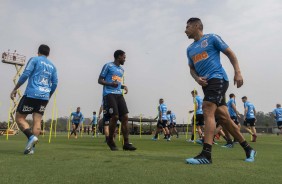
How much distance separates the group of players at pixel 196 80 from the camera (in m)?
4.26

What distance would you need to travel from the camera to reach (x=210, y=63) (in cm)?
447

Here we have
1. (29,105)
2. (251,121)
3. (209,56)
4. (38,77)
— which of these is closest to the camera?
(209,56)

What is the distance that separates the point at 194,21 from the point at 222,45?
62 cm

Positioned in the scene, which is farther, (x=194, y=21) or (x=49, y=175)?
(x=194, y=21)

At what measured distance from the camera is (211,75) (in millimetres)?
4398

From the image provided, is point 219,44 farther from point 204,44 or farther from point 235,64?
point 235,64

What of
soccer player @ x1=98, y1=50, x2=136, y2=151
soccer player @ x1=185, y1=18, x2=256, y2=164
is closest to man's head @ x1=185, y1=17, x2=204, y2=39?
soccer player @ x1=185, y1=18, x2=256, y2=164

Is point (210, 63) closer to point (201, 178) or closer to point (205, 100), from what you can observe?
point (205, 100)

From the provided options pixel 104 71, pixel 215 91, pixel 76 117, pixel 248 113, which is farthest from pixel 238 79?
pixel 76 117

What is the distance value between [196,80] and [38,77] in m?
2.99

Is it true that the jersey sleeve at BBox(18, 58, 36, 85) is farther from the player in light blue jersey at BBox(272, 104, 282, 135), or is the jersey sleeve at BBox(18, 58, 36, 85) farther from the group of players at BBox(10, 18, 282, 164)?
the player in light blue jersey at BBox(272, 104, 282, 135)

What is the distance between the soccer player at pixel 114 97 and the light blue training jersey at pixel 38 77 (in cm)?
114

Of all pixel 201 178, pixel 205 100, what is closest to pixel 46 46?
pixel 205 100

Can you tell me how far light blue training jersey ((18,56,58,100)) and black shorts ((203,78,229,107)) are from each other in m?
3.07
